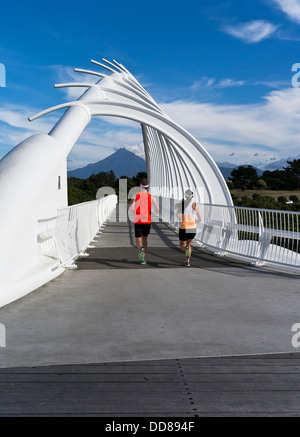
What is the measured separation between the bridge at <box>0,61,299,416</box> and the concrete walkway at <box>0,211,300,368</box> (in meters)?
0.02

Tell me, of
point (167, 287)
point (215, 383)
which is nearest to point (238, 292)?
point (167, 287)

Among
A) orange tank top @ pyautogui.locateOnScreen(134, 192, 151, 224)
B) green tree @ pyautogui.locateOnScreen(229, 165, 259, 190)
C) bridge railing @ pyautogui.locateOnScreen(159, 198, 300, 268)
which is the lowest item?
bridge railing @ pyautogui.locateOnScreen(159, 198, 300, 268)

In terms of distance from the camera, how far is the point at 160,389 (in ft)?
11.9

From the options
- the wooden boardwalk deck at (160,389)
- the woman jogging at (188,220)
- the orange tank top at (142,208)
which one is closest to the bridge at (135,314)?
the wooden boardwalk deck at (160,389)

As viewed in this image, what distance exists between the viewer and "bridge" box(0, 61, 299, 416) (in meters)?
3.56

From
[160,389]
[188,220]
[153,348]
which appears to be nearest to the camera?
[160,389]

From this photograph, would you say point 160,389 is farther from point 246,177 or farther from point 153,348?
point 246,177

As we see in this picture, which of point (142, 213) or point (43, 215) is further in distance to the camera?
point (142, 213)

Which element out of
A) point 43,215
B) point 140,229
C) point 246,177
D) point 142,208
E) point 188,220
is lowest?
point 140,229

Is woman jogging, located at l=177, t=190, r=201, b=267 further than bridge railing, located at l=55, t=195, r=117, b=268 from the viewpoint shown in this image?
Yes

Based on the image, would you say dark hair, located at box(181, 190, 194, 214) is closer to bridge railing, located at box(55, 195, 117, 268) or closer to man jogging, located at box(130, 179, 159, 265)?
man jogging, located at box(130, 179, 159, 265)

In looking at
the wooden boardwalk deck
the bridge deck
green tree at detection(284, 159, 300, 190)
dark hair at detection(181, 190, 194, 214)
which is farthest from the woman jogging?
green tree at detection(284, 159, 300, 190)

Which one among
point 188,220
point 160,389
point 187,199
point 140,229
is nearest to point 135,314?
point 160,389

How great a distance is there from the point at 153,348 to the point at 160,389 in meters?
1.02
